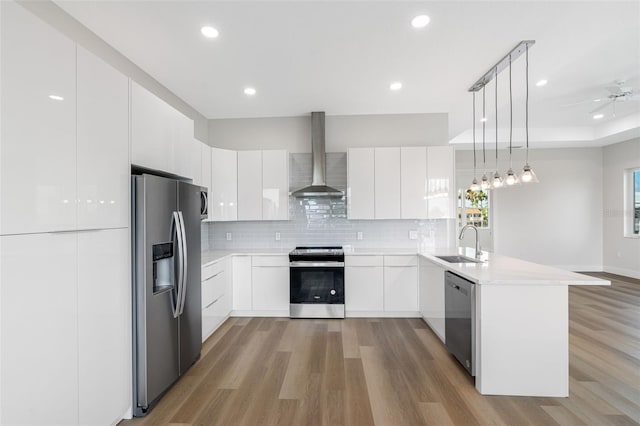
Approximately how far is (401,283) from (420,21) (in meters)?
2.95

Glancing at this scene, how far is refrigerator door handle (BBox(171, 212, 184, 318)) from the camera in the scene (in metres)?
2.34

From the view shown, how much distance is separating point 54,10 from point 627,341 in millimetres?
6015

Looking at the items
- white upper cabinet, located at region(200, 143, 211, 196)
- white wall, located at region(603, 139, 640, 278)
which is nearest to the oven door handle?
white upper cabinet, located at region(200, 143, 211, 196)

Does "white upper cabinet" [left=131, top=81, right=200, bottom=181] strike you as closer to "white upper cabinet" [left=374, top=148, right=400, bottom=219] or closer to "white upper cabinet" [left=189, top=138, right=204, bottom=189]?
"white upper cabinet" [left=189, top=138, right=204, bottom=189]

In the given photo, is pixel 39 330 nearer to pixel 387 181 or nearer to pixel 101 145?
pixel 101 145

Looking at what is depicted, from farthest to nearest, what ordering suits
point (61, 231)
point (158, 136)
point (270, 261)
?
point (270, 261) → point (158, 136) → point (61, 231)

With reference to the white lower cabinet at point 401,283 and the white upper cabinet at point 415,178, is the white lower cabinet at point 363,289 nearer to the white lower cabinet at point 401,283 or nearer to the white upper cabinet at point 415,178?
the white lower cabinet at point 401,283

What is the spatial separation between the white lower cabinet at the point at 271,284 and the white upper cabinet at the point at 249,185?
27.0 inches

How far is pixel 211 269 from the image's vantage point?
3395 mm

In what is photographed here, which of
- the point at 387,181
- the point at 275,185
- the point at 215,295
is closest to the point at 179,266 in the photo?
the point at 215,295

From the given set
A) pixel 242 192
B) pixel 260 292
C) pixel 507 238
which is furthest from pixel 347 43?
pixel 507 238

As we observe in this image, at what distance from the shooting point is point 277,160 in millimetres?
4293

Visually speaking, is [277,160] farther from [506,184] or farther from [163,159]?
[506,184]

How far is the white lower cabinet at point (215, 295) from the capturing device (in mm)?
3234
